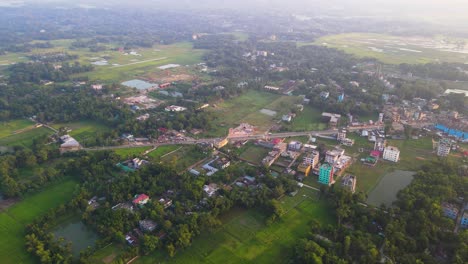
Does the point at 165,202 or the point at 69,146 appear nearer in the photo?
the point at 165,202

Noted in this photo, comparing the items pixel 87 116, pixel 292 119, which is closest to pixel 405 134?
pixel 292 119

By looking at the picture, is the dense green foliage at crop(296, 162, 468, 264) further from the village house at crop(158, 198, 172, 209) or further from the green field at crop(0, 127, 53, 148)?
the green field at crop(0, 127, 53, 148)

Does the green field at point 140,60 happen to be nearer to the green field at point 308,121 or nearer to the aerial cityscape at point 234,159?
the aerial cityscape at point 234,159

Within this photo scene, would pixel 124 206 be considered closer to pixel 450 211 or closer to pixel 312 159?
pixel 312 159

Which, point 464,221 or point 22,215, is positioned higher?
point 464,221

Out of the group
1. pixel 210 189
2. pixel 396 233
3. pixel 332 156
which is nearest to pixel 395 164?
pixel 332 156

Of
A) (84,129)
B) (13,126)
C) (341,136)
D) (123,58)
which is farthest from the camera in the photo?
(123,58)
